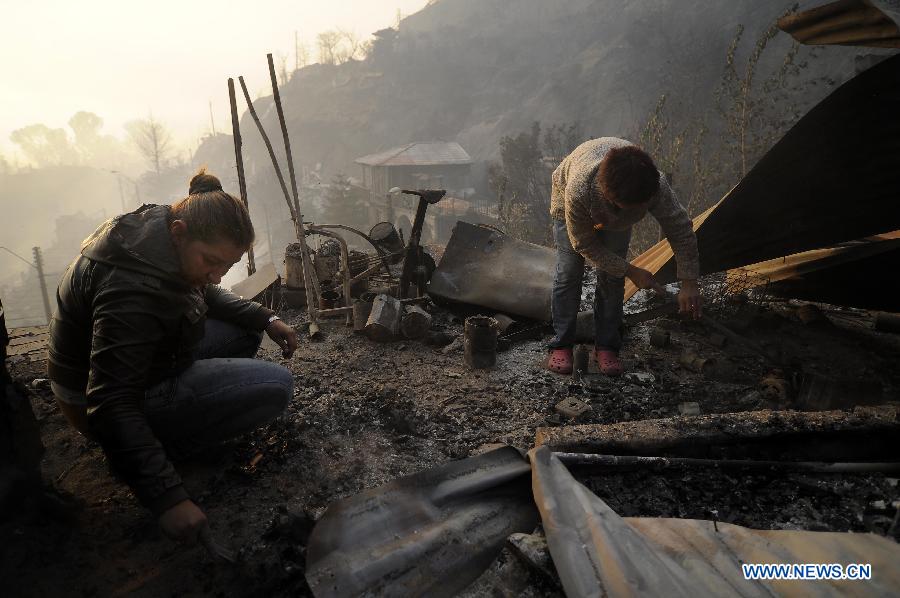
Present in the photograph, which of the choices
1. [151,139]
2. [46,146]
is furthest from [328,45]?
[46,146]

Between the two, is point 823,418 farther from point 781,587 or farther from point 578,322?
point 578,322

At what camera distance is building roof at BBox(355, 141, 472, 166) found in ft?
104

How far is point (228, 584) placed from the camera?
70.3 inches

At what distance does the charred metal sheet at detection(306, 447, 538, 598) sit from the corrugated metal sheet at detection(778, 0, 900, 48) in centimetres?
289

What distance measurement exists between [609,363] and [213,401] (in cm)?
285

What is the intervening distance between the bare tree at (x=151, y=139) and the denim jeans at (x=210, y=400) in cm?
8441

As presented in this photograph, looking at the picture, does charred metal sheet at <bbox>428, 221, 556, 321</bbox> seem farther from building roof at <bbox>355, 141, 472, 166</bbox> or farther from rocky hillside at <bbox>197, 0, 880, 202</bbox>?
building roof at <bbox>355, 141, 472, 166</bbox>

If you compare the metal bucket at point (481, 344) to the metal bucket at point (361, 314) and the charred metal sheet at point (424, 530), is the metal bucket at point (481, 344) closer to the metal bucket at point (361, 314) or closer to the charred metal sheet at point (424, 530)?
the metal bucket at point (361, 314)

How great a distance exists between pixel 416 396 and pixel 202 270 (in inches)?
76.9

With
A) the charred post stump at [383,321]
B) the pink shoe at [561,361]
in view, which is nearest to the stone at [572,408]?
the pink shoe at [561,361]

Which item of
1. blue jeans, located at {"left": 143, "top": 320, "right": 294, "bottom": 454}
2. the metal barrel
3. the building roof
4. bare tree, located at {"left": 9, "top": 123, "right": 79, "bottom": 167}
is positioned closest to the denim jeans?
blue jeans, located at {"left": 143, "top": 320, "right": 294, "bottom": 454}

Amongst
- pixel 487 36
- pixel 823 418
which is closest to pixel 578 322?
pixel 823 418

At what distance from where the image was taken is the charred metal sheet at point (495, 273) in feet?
15.2

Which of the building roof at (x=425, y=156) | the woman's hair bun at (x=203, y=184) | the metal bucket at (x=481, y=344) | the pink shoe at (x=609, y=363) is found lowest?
the pink shoe at (x=609, y=363)
